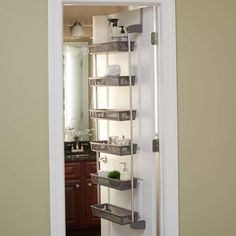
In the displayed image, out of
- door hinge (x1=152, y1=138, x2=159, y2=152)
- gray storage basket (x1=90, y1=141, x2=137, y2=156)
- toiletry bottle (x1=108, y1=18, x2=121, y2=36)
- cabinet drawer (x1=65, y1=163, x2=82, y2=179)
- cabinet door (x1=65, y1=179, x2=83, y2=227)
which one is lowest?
cabinet door (x1=65, y1=179, x2=83, y2=227)

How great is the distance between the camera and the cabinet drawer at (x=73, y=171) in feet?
18.3

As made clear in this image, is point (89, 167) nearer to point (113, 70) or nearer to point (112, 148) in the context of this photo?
point (112, 148)

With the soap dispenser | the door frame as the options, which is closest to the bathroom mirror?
the soap dispenser

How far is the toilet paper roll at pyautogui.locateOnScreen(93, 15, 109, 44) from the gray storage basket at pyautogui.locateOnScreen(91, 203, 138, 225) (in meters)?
1.42
